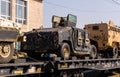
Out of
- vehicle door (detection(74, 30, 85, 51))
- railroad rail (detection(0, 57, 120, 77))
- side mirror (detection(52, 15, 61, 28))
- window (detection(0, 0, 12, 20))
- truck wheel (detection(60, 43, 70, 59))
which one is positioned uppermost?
window (detection(0, 0, 12, 20))

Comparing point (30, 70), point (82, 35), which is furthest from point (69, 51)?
point (30, 70)

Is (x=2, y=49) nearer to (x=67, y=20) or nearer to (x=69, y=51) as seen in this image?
(x=69, y=51)

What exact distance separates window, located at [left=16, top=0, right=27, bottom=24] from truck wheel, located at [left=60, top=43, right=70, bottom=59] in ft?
58.3

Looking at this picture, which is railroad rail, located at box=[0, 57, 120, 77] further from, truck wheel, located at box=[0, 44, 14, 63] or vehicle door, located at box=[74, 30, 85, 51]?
vehicle door, located at box=[74, 30, 85, 51]

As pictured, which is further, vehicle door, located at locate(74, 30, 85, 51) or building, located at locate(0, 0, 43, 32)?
building, located at locate(0, 0, 43, 32)

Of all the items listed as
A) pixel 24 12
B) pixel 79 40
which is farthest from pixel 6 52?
pixel 24 12

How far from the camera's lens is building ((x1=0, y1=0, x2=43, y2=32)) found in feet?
103

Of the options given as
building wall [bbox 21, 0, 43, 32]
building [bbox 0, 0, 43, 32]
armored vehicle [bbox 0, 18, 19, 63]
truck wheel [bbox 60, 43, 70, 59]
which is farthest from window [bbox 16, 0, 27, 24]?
armored vehicle [bbox 0, 18, 19, 63]

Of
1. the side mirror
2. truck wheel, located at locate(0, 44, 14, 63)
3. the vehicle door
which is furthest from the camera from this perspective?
the side mirror

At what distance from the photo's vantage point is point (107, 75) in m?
21.2

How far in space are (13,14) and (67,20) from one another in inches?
610

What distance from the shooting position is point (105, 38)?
22.6 meters

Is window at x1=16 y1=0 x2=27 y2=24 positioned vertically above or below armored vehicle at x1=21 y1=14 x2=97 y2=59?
above

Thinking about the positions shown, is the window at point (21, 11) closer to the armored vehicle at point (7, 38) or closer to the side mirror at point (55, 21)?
the side mirror at point (55, 21)
